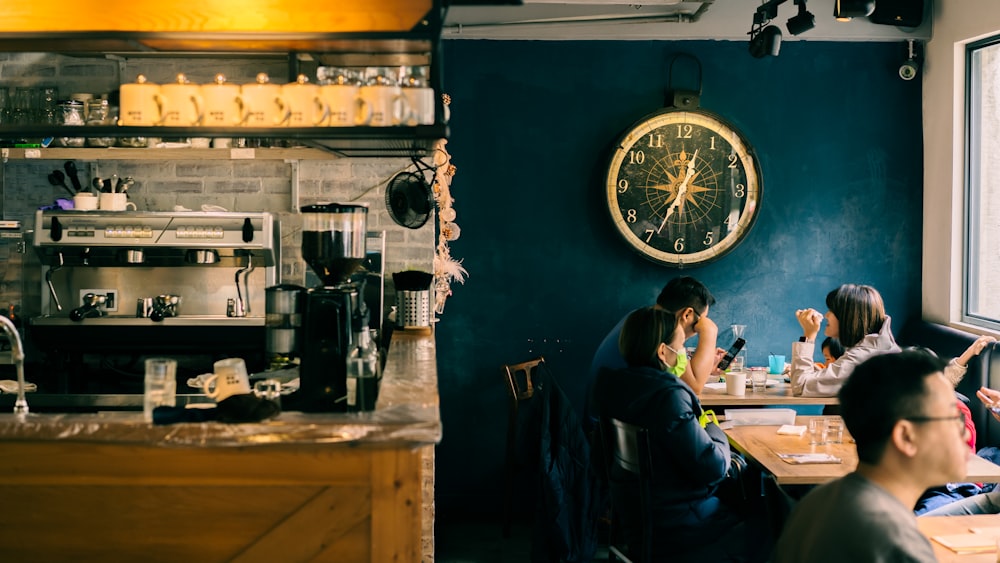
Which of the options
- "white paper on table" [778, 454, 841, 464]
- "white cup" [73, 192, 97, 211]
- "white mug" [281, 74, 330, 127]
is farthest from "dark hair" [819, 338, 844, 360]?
"white cup" [73, 192, 97, 211]

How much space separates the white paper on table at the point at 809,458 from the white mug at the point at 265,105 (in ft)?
6.97

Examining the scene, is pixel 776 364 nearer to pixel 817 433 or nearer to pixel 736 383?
pixel 736 383

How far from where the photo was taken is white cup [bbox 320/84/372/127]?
2.92 m

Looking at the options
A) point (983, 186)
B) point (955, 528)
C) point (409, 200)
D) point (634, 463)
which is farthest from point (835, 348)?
point (409, 200)

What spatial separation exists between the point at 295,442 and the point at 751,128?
12.7ft

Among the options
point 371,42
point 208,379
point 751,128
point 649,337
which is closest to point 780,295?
point 751,128

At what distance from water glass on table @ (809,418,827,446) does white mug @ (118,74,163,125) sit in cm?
266

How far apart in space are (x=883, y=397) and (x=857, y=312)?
261cm

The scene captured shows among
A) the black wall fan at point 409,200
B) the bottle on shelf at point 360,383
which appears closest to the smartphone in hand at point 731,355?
the black wall fan at point 409,200

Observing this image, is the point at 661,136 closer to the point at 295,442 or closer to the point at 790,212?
the point at 790,212

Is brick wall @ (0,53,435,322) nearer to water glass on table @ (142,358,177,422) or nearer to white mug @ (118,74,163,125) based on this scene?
white mug @ (118,74,163,125)

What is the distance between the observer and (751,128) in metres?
5.40

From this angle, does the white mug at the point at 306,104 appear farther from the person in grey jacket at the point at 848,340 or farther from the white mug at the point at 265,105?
the person in grey jacket at the point at 848,340

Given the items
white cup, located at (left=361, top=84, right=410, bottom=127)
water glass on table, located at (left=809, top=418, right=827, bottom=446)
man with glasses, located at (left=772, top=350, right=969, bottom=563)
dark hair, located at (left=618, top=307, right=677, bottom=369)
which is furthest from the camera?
water glass on table, located at (left=809, top=418, right=827, bottom=446)
